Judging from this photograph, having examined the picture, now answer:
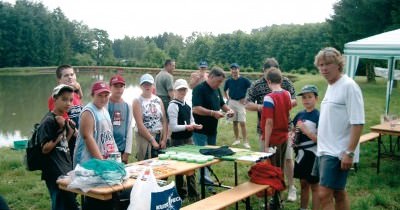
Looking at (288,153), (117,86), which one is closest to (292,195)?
(288,153)

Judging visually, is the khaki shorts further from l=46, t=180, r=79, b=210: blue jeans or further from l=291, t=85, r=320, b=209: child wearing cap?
l=46, t=180, r=79, b=210: blue jeans

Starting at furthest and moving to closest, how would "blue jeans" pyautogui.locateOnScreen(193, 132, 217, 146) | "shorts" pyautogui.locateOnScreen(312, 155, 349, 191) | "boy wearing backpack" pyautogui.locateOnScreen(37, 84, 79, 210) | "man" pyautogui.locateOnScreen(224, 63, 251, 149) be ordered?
"man" pyautogui.locateOnScreen(224, 63, 251, 149), "blue jeans" pyautogui.locateOnScreen(193, 132, 217, 146), "boy wearing backpack" pyautogui.locateOnScreen(37, 84, 79, 210), "shorts" pyautogui.locateOnScreen(312, 155, 349, 191)

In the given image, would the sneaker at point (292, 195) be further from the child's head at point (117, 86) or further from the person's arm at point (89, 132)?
the person's arm at point (89, 132)

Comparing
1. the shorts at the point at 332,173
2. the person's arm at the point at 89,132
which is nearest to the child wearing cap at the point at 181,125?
the person's arm at the point at 89,132

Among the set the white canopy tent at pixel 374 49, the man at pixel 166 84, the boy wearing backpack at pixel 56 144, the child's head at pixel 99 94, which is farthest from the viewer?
the man at pixel 166 84

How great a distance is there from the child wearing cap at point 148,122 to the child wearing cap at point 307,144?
5.25 ft

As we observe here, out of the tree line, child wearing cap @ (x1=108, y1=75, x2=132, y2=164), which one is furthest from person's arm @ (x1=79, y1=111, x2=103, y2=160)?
the tree line

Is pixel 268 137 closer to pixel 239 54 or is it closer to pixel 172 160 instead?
pixel 172 160

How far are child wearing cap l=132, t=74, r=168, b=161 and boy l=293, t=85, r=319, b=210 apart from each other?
1603mm

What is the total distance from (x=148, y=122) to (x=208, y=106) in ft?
2.60

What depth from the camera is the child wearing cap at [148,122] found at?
4.71m

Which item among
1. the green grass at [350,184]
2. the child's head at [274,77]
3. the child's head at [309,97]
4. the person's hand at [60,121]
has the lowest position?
the green grass at [350,184]

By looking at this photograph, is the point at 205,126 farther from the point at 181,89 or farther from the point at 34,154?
the point at 34,154

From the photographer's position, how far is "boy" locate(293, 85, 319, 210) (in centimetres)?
424
